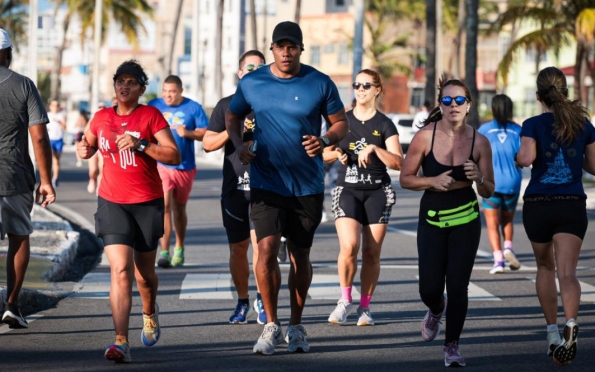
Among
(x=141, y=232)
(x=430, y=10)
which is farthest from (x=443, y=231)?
(x=430, y=10)

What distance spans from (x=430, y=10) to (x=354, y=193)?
28113 mm

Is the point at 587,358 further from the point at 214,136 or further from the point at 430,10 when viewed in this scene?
the point at 430,10

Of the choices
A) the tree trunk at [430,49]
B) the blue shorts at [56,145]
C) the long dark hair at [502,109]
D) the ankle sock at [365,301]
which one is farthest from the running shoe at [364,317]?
the tree trunk at [430,49]

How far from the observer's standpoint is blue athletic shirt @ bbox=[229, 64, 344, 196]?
8344 millimetres

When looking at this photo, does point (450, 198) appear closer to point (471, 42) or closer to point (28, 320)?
point (28, 320)

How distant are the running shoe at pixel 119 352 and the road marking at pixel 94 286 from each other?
3.36 m

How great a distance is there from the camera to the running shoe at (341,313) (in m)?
9.95

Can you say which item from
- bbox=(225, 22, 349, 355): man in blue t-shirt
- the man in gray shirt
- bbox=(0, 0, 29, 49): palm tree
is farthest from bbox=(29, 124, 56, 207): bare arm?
bbox=(0, 0, 29, 49): palm tree

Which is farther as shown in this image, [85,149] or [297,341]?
[297,341]

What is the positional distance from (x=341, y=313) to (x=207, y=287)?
99.9 inches

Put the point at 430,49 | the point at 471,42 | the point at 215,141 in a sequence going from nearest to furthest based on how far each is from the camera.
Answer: the point at 215,141, the point at 471,42, the point at 430,49

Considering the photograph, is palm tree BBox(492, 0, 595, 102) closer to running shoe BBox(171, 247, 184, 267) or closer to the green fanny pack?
running shoe BBox(171, 247, 184, 267)

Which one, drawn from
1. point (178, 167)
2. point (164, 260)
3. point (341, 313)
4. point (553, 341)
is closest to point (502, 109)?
point (178, 167)

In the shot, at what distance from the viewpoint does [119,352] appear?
7836 millimetres
